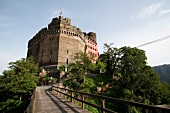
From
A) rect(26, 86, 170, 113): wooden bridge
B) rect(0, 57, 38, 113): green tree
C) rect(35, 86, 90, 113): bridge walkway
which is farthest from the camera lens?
rect(0, 57, 38, 113): green tree

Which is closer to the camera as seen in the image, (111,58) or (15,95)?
(15,95)

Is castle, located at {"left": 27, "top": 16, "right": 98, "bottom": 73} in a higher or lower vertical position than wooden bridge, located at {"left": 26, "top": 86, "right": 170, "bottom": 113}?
higher

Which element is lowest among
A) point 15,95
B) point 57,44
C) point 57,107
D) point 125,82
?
point 15,95

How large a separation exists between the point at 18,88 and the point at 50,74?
1746 cm

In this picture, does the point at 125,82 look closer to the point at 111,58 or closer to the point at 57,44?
the point at 111,58

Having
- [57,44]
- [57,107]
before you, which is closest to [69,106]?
[57,107]

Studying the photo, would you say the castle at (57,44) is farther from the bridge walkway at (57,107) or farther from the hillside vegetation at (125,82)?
the bridge walkway at (57,107)

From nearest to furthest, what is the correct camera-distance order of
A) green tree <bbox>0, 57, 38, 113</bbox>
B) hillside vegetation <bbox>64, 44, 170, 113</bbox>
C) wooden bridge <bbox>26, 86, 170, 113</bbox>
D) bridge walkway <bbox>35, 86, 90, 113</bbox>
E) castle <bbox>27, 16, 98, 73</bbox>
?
1. wooden bridge <bbox>26, 86, 170, 113</bbox>
2. bridge walkway <bbox>35, 86, 90, 113</bbox>
3. green tree <bbox>0, 57, 38, 113</bbox>
4. hillside vegetation <bbox>64, 44, 170, 113</bbox>
5. castle <bbox>27, 16, 98, 73</bbox>

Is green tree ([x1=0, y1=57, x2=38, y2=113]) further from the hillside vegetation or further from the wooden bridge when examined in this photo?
the wooden bridge

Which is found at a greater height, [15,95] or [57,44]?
[57,44]

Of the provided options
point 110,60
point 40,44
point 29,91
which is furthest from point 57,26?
point 29,91

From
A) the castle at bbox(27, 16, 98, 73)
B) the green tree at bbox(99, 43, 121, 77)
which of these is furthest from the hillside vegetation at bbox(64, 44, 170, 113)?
the castle at bbox(27, 16, 98, 73)

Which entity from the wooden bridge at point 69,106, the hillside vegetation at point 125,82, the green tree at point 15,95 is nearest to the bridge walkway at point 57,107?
the wooden bridge at point 69,106

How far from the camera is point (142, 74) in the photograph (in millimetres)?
25578
